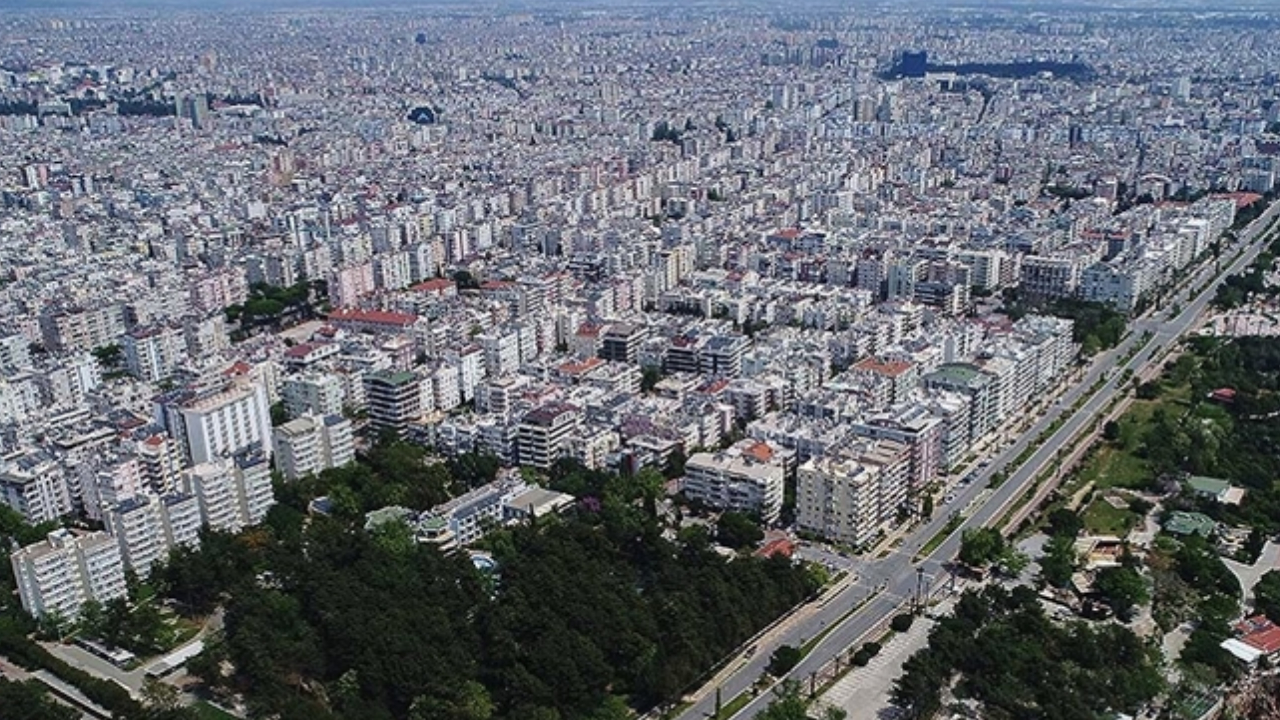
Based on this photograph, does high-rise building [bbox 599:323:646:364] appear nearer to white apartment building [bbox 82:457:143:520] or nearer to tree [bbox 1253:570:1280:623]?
white apartment building [bbox 82:457:143:520]

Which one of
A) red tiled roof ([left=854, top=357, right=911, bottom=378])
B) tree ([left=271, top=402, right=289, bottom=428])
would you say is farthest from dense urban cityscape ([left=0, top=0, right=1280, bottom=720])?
tree ([left=271, top=402, right=289, bottom=428])

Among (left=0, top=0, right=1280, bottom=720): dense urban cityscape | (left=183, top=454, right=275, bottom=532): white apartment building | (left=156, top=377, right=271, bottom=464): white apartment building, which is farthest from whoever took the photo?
(left=156, top=377, right=271, bottom=464): white apartment building

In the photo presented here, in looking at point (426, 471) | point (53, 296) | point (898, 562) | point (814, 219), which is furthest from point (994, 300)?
point (53, 296)

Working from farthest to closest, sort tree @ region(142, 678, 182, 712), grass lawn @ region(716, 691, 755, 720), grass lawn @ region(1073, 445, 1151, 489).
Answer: grass lawn @ region(1073, 445, 1151, 489)
grass lawn @ region(716, 691, 755, 720)
tree @ region(142, 678, 182, 712)

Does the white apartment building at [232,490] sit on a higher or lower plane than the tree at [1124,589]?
higher

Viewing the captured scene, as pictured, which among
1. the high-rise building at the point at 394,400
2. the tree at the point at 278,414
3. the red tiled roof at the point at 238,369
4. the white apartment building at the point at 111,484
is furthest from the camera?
the red tiled roof at the point at 238,369

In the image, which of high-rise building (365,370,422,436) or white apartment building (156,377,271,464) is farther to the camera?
high-rise building (365,370,422,436)

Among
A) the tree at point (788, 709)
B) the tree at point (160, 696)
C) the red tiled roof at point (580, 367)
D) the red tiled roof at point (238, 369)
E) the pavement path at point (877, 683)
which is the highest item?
the red tiled roof at point (238, 369)

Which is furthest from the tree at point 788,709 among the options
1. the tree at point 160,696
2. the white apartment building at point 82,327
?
the white apartment building at point 82,327

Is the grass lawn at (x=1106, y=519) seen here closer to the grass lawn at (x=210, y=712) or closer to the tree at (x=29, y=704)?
the grass lawn at (x=210, y=712)
